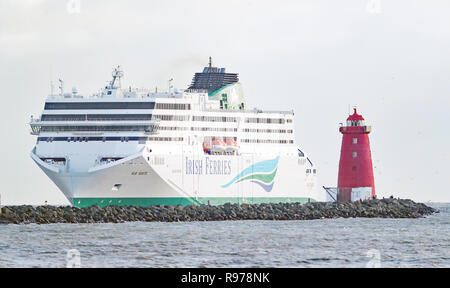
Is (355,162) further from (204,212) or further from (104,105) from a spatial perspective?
(104,105)

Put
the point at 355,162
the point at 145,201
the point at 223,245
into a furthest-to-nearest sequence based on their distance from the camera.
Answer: the point at 355,162 → the point at 145,201 → the point at 223,245

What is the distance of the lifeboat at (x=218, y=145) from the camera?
249 ft

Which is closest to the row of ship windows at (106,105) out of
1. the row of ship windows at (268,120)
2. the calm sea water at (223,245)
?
the row of ship windows at (268,120)

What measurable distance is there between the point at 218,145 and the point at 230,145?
123 centimetres

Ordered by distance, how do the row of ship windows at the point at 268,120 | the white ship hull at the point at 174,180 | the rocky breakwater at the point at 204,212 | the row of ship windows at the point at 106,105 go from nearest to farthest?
the rocky breakwater at the point at 204,212 < the white ship hull at the point at 174,180 < the row of ship windows at the point at 106,105 < the row of ship windows at the point at 268,120

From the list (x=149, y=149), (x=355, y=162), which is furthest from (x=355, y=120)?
(x=149, y=149)

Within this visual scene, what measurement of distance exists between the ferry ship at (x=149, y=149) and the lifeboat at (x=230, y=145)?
91 millimetres

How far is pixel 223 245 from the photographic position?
4584 cm

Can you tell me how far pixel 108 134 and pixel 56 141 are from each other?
349 centimetres

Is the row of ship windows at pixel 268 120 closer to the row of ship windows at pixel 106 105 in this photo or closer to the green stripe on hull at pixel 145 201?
the green stripe on hull at pixel 145 201

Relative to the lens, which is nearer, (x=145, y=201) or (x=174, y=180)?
(x=145, y=201)

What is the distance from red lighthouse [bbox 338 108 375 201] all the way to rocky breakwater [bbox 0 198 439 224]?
1280mm
